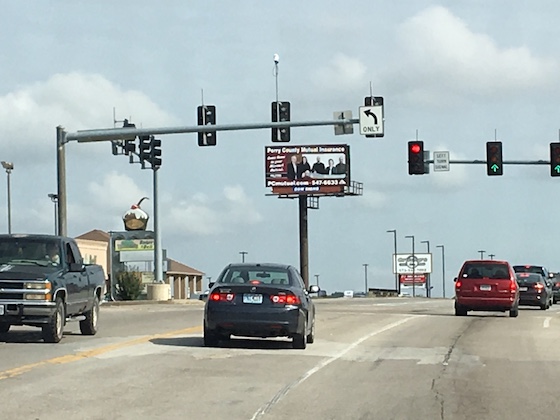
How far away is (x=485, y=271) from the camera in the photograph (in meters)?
35.2

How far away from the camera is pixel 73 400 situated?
13.1m

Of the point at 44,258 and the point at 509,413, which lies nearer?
the point at 509,413

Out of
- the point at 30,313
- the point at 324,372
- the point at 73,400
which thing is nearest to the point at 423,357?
the point at 324,372

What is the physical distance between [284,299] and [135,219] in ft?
187

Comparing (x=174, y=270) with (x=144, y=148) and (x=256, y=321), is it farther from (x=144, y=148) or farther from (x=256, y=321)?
(x=256, y=321)

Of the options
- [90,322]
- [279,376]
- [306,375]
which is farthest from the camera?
[90,322]

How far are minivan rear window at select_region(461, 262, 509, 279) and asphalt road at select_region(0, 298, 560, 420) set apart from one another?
29.5 ft

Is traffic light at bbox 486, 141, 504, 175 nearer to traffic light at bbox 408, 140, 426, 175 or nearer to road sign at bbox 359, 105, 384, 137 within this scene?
traffic light at bbox 408, 140, 426, 175

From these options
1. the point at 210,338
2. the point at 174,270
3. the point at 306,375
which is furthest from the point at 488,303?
the point at 174,270

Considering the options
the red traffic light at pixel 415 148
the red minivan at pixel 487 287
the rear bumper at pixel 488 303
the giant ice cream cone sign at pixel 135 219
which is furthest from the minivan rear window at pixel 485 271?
the giant ice cream cone sign at pixel 135 219

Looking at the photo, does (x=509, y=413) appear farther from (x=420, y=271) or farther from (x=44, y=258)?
(x=420, y=271)

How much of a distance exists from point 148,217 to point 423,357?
58765 millimetres

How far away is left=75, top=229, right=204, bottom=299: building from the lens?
89188mm

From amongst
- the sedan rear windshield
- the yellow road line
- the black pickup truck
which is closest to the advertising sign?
the yellow road line
